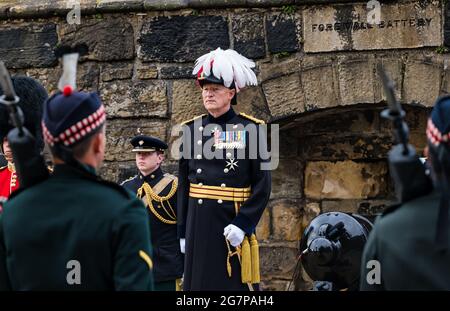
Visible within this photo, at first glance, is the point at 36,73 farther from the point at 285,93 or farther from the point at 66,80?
the point at 66,80

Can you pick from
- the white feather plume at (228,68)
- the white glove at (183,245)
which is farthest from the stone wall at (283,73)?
the white glove at (183,245)

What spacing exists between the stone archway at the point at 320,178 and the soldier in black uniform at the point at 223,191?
1.78 m

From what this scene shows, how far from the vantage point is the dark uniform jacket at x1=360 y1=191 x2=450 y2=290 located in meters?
2.68

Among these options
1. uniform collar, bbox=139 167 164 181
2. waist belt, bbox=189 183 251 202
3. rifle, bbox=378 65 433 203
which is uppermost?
uniform collar, bbox=139 167 164 181

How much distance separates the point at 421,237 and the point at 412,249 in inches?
1.7

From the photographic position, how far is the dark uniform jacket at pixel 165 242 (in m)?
5.81

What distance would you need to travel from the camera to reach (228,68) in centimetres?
551

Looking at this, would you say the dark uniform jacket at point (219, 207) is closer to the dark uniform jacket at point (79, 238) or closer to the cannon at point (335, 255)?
the cannon at point (335, 255)

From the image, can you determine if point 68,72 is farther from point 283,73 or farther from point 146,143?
point 283,73

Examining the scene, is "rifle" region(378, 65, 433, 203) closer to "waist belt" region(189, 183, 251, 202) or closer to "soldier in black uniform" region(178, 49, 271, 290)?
"soldier in black uniform" region(178, 49, 271, 290)

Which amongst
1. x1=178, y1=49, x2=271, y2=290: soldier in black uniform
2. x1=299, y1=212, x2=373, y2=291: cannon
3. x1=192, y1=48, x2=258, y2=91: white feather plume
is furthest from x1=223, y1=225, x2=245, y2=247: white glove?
x1=299, y1=212, x2=373, y2=291: cannon

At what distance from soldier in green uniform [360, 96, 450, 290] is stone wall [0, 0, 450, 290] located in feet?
12.1
